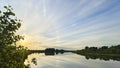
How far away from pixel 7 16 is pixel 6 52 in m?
3.80

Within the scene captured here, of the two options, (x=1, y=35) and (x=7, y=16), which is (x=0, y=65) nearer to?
(x=1, y=35)

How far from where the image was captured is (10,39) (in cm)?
2580

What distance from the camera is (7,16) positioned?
85.4 ft

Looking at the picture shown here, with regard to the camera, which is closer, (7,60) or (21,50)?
(7,60)

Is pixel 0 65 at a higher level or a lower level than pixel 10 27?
lower

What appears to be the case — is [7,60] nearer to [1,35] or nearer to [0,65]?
[0,65]

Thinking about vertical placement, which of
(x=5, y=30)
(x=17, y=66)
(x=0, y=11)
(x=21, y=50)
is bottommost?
(x=17, y=66)

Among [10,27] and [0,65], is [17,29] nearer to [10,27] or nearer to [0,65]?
[10,27]

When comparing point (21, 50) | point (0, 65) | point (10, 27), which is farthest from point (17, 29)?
point (0, 65)

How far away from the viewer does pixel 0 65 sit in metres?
24.5

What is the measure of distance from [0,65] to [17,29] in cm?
431

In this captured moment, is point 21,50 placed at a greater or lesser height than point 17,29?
lesser

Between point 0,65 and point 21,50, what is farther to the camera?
point 21,50

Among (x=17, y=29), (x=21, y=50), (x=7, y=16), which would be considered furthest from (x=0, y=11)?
(x=21, y=50)
